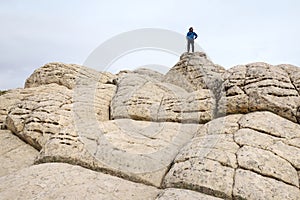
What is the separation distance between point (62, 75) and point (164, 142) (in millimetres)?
10664

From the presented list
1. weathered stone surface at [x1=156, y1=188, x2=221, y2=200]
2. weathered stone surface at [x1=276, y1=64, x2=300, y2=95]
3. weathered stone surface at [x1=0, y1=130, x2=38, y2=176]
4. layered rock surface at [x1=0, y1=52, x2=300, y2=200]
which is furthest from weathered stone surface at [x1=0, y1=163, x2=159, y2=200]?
weathered stone surface at [x1=276, y1=64, x2=300, y2=95]

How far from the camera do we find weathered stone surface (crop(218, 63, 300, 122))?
9.12m

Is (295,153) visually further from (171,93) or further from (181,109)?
(171,93)

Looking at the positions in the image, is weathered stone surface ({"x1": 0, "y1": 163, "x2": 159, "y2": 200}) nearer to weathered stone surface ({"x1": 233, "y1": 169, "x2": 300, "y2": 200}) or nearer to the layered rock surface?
the layered rock surface

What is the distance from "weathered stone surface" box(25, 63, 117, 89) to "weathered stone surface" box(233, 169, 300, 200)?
12449mm

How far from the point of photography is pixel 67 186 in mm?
7043

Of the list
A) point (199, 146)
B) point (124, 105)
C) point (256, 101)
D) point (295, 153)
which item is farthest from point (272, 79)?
point (124, 105)

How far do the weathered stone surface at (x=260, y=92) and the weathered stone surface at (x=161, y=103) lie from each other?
2.93 feet

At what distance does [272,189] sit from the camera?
6406 mm

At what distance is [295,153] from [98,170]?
5693 millimetres

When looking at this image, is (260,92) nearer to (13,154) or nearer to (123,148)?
(123,148)

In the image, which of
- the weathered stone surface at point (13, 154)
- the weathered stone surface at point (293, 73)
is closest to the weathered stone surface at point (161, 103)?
the weathered stone surface at point (293, 73)

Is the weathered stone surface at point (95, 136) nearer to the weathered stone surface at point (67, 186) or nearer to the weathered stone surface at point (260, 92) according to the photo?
the weathered stone surface at point (67, 186)

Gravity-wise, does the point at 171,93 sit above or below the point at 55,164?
above
